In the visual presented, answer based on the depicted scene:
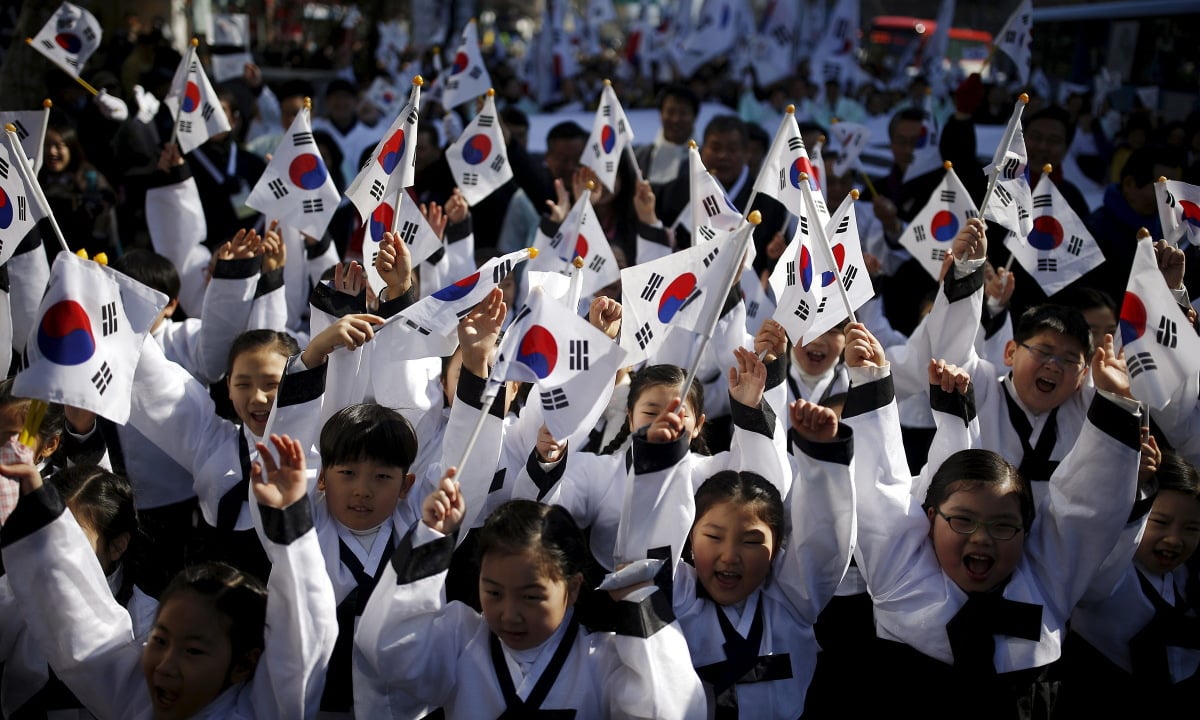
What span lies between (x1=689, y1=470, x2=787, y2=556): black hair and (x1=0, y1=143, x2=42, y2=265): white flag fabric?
2533 millimetres

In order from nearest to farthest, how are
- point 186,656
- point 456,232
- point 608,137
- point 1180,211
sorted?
point 186,656 → point 1180,211 → point 456,232 → point 608,137

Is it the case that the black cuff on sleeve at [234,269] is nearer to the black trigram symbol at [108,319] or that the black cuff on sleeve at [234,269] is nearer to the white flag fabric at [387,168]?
the white flag fabric at [387,168]

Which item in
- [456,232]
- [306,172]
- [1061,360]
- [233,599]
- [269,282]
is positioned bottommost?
[233,599]

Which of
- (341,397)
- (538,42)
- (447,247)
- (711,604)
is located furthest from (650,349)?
(538,42)

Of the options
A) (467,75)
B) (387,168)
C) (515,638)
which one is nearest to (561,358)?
(515,638)

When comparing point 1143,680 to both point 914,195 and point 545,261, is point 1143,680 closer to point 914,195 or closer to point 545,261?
point 545,261

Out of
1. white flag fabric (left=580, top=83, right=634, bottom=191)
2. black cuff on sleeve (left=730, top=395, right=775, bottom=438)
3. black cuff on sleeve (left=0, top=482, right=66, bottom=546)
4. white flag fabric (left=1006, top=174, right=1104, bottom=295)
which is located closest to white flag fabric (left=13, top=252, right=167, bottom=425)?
black cuff on sleeve (left=0, top=482, right=66, bottom=546)

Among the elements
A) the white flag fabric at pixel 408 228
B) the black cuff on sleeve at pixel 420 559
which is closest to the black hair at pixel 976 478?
the black cuff on sleeve at pixel 420 559

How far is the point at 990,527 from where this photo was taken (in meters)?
2.65

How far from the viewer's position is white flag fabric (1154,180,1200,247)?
3658mm

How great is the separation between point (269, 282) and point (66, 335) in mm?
1641

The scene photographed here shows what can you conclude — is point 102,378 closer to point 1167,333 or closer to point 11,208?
point 11,208

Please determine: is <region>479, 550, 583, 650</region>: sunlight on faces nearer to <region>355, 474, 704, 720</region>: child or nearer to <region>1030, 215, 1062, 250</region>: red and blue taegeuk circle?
<region>355, 474, 704, 720</region>: child

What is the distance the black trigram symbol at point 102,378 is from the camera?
8.30ft
